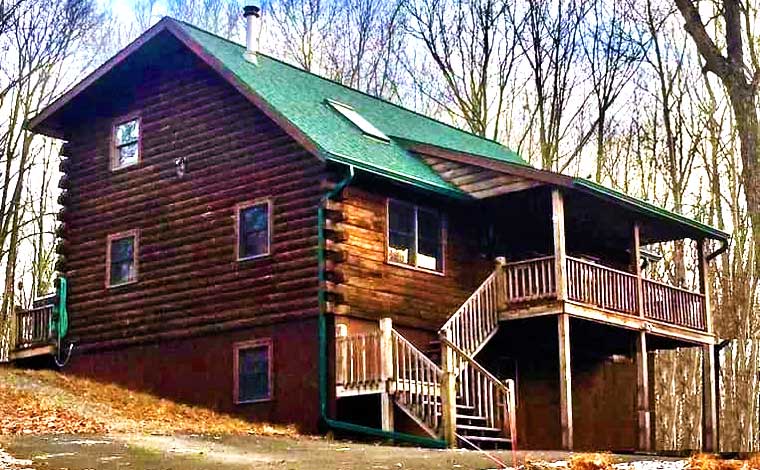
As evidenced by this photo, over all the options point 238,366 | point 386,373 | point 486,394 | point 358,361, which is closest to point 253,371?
point 238,366

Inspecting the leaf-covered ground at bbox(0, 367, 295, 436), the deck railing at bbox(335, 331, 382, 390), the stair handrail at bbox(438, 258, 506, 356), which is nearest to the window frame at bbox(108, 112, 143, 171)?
the leaf-covered ground at bbox(0, 367, 295, 436)

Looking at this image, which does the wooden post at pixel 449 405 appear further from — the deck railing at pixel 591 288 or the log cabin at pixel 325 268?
the deck railing at pixel 591 288

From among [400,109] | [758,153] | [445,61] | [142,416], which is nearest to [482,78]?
[445,61]

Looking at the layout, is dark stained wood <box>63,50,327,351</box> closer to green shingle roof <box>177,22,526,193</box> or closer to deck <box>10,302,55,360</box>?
green shingle roof <box>177,22,526,193</box>

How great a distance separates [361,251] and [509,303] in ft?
10.4

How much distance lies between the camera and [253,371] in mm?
22375

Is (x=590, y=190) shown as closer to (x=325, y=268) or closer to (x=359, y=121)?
(x=325, y=268)

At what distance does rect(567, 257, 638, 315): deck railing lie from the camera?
73.7 feet

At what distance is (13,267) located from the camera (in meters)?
42.3

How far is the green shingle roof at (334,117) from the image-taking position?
72.5 ft

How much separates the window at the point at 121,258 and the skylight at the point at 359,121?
520 centimetres

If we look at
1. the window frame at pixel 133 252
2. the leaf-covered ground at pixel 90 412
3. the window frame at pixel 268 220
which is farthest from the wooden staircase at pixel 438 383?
the window frame at pixel 133 252

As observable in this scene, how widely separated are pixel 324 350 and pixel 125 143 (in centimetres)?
794

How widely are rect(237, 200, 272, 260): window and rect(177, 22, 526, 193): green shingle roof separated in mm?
2010
